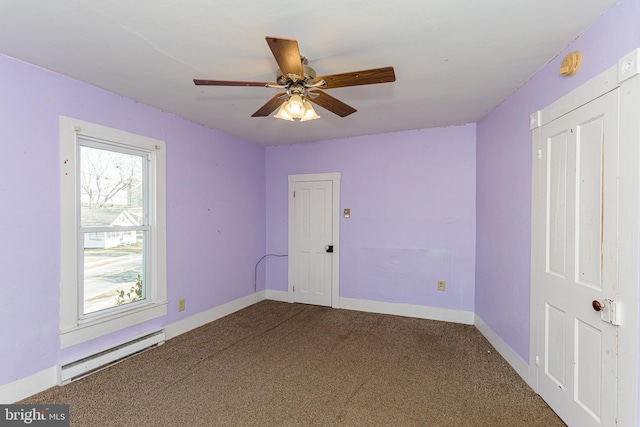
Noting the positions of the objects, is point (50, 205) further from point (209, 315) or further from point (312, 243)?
point (312, 243)

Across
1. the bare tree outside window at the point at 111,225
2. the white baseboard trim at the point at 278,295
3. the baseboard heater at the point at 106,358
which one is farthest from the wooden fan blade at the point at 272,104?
the white baseboard trim at the point at 278,295

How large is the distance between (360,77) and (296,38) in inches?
19.6

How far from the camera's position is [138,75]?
8.03ft

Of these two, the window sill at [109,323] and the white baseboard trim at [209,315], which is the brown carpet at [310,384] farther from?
the window sill at [109,323]

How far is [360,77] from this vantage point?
70.9 inches

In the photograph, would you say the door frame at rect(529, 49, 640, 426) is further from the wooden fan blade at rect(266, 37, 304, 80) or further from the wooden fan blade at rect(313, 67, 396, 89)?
the wooden fan blade at rect(266, 37, 304, 80)

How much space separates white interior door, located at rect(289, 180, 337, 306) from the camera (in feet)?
15.0

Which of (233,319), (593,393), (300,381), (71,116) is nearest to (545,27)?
(593,393)

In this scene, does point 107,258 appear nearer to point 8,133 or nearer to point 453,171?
point 8,133

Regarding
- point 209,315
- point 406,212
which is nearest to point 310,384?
point 209,315

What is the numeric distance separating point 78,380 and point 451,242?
4015 mm

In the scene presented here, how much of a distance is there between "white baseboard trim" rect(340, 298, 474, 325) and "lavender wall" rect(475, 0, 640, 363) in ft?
0.75

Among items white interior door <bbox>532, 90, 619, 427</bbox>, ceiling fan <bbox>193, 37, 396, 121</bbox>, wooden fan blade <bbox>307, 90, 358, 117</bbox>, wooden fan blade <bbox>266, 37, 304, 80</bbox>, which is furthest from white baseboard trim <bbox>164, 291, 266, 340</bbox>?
white interior door <bbox>532, 90, 619, 427</bbox>

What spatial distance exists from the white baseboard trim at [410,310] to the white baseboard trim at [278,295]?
922 mm
